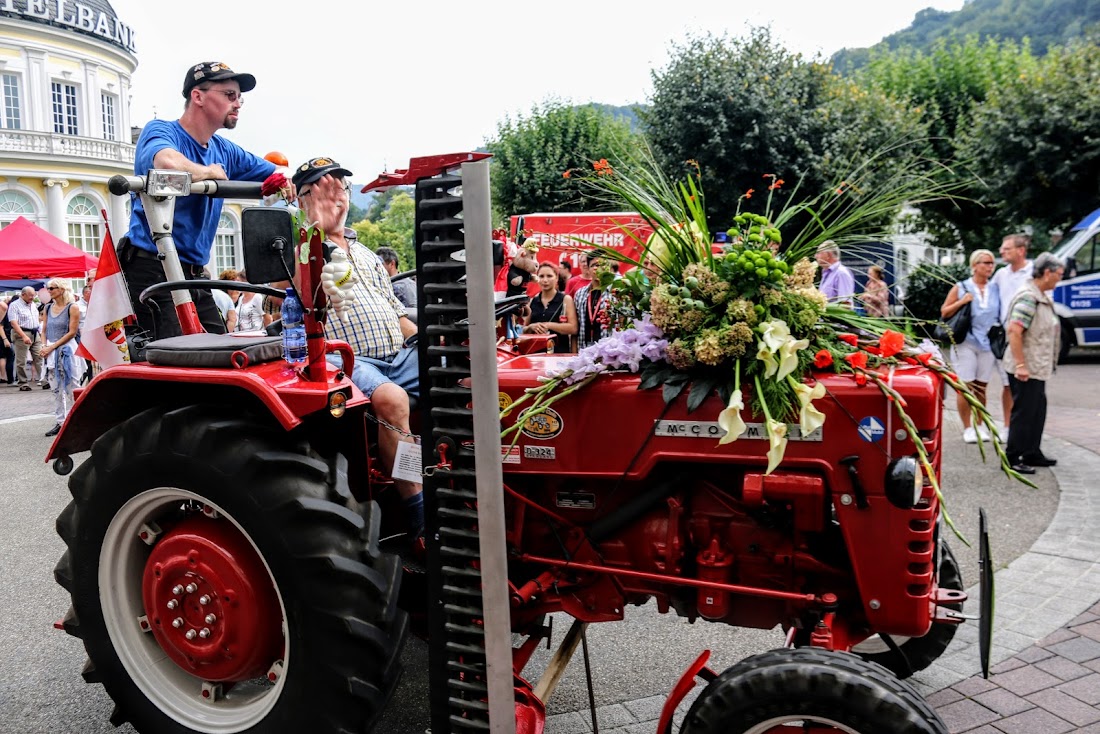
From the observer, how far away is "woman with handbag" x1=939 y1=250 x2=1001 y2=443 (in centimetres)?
763

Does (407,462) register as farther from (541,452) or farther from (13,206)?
(13,206)

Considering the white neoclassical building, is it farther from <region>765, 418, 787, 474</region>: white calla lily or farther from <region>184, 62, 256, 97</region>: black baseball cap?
<region>765, 418, 787, 474</region>: white calla lily

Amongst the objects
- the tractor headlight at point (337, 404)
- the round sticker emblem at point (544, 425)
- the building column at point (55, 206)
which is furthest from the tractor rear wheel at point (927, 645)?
the building column at point (55, 206)

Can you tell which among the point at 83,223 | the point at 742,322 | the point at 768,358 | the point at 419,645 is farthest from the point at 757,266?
the point at 83,223

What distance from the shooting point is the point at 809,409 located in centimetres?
224

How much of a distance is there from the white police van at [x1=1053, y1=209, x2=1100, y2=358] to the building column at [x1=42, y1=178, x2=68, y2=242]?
34288 mm

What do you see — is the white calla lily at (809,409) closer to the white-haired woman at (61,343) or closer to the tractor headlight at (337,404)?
the tractor headlight at (337,404)

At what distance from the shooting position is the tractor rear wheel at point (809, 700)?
6.74 feet

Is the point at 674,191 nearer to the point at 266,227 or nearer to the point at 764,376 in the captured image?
the point at 764,376

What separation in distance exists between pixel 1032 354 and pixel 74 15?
3903 cm

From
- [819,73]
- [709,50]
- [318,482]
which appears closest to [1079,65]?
[819,73]

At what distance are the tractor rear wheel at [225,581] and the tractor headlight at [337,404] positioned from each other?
0.17 m

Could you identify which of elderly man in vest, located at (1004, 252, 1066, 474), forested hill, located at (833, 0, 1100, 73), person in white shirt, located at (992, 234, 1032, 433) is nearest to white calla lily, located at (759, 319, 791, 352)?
elderly man in vest, located at (1004, 252, 1066, 474)

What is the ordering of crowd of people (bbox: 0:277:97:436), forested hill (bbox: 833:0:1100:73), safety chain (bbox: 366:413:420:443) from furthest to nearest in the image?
forested hill (bbox: 833:0:1100:73) → crowd of people (bbox: 0:277:97:436) → safety chain (bbox: 366:413:420:443)
